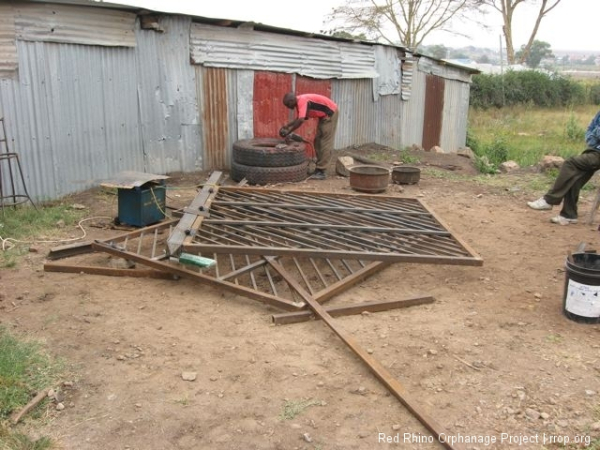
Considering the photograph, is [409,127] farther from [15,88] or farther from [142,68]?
[15,88]

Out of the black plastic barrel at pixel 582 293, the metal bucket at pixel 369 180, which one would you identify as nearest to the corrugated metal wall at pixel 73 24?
the metal bucket at pixel 369 180

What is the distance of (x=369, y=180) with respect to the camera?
343 inches

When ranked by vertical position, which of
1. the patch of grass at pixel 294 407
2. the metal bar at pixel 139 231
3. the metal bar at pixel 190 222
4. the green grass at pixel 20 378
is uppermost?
the metal bar at pixel 190 222

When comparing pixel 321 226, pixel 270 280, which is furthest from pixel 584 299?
pixel 270 280

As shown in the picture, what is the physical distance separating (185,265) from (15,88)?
13.2 ft

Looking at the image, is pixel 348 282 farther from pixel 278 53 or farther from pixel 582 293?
pixel 278 53

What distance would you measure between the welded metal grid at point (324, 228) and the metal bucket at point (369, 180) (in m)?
1.48

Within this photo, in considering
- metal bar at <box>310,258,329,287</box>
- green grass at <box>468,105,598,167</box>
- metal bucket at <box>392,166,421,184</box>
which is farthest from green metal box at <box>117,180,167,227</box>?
green grass at <box>468,105,598,167</box>

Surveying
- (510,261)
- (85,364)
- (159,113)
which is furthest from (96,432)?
(159,113)

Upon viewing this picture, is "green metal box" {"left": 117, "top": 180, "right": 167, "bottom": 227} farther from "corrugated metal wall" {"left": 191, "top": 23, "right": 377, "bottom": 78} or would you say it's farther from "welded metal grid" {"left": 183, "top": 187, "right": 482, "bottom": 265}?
"corrugated metal wall" {"left": 191, "top": 23, "right": 377, "bottom": 78}

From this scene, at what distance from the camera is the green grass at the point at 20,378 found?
2926 millimetres

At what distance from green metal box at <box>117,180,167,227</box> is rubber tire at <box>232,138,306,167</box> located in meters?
2.86

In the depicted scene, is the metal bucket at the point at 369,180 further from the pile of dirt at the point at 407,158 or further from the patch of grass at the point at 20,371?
the patch of grass at the point at 20,371

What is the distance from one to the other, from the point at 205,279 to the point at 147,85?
5.17m
